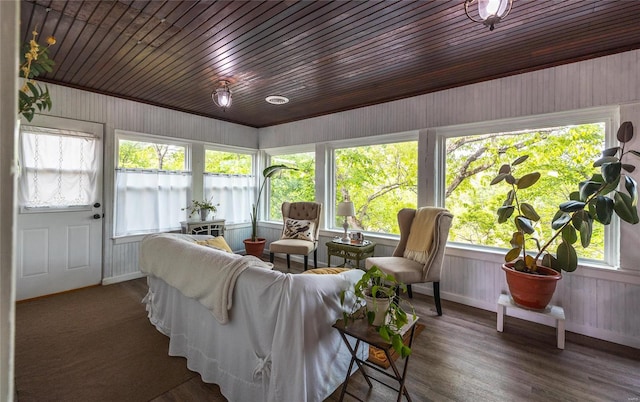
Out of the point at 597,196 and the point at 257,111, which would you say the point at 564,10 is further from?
the point at 257,111

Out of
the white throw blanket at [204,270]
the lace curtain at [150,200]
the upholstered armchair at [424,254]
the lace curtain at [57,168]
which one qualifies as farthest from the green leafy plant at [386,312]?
the lace curtain at [57,168]

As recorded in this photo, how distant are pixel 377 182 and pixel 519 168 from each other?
5.72ft

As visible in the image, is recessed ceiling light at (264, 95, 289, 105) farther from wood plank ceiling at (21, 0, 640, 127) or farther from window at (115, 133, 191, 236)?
window at (115, 133, 191, 236)

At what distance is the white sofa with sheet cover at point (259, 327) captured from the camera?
1448 mm

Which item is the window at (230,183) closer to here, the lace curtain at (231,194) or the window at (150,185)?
the lace curtain at (231,194)

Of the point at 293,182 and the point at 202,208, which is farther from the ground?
the point at 293,182

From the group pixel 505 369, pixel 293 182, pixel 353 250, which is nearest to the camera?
pixel 505 369

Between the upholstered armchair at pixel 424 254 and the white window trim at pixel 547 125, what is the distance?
51cm

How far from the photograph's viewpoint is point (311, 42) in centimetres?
240

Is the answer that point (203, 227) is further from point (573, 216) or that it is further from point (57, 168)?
point (573, 216)

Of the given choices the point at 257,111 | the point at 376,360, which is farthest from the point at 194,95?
the point at 376,360

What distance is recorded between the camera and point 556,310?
2518 mm

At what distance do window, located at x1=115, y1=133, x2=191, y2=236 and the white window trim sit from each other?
3825 millimetres

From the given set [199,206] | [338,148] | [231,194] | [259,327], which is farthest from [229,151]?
[259,327]
